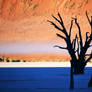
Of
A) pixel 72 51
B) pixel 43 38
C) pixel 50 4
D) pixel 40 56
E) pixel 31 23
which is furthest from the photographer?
pixel 50 4

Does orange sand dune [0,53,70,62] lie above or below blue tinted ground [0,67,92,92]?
below

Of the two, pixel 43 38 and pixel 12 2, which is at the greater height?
pixel 12 2

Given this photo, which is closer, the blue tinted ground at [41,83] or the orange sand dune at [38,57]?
the blue tinted ground at [41,83]

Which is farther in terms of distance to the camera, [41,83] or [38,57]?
[38,57]

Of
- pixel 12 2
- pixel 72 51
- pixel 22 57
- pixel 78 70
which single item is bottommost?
pixel 22 57

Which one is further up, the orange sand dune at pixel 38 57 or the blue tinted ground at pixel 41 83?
the blue tinted ground at pixel 41 83

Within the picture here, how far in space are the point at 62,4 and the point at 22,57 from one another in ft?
54.0

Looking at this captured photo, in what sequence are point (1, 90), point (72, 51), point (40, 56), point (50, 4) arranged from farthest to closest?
point (50, 4)
point (40, 56)
point (72, 51)
point (1, 90)

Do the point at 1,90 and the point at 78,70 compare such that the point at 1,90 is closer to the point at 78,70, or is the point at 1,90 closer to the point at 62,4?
the point at 78,70

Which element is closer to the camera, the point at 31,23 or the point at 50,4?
the point at 31,23

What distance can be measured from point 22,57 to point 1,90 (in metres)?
34.9

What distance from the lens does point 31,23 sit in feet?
174

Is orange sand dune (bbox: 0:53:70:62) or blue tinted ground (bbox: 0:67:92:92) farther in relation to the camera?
orange sand dune (bbox: 0:53:70:62)

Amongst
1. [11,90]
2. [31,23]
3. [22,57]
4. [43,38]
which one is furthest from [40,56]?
[11,90]
